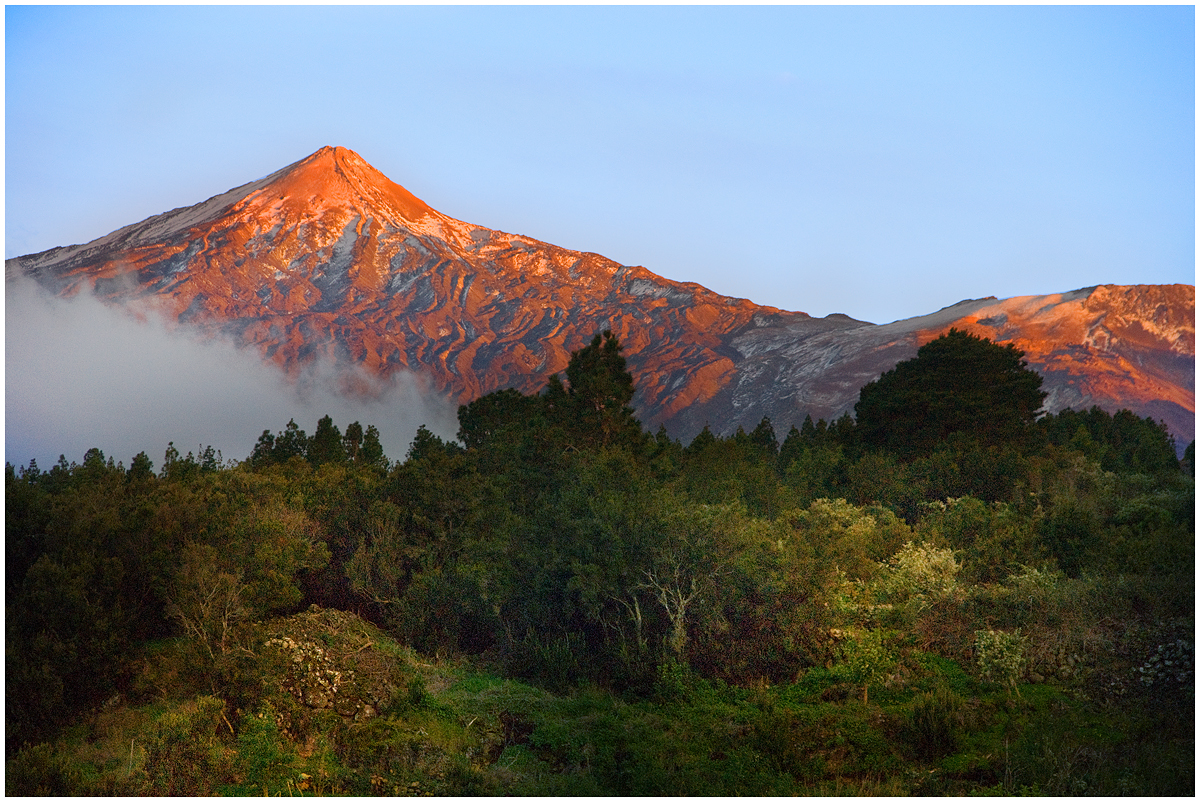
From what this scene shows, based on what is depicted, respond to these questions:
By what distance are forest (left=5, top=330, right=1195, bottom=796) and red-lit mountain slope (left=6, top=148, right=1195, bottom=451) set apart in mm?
131480

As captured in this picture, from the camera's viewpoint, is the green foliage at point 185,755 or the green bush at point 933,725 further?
the green bush at point 933,725

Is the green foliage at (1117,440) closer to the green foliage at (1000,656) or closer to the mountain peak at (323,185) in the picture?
the green foliage at (1000,656)

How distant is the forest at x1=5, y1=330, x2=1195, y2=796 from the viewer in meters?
13.3

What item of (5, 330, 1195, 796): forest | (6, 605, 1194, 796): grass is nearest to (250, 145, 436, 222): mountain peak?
(5, 330, 1195, 796): forest

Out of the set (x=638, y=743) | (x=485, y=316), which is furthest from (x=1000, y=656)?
(x=485, y=316)

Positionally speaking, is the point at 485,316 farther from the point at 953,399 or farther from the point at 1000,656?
the point at 1000,656

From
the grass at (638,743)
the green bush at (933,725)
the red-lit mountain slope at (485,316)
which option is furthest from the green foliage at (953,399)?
the red-lit mountain slope at (485,316)

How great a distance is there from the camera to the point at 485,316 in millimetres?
176500

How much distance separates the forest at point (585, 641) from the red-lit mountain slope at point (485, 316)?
431 feet

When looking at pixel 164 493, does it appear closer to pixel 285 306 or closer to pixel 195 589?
Answer: pixel 195 589

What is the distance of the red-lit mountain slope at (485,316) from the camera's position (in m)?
155

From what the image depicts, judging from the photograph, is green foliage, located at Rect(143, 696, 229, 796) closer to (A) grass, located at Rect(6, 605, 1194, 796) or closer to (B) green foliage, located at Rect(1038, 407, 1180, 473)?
(A) grass, located at Rect(6, 605, 1194, 796)

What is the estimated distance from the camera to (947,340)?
41531 mm

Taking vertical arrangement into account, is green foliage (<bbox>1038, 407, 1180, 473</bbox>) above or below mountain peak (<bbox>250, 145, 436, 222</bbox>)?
below
